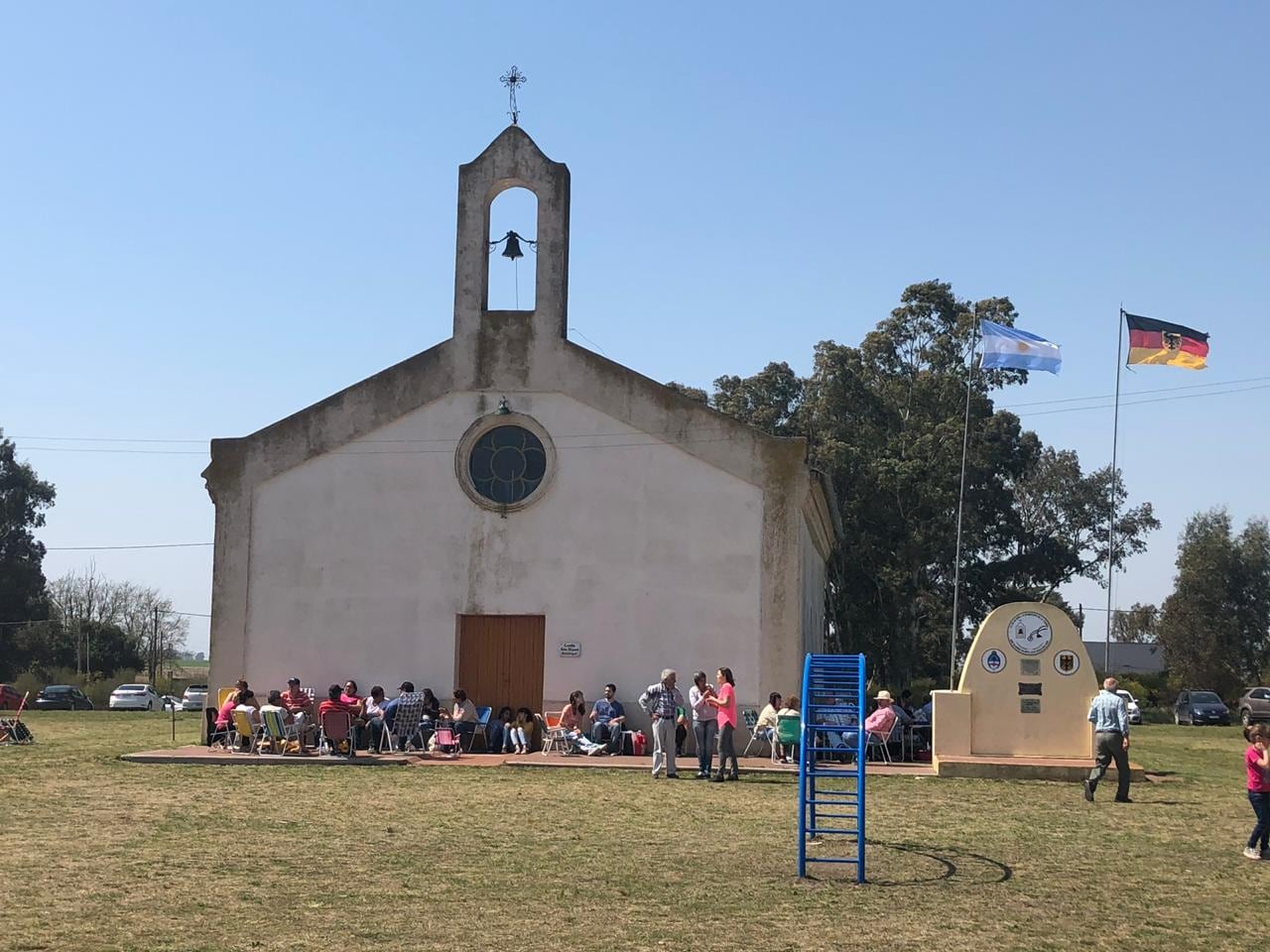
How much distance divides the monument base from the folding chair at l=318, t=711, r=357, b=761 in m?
8.40

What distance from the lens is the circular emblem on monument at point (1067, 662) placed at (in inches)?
798

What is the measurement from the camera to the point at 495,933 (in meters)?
8.83

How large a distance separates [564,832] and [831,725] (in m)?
2.95

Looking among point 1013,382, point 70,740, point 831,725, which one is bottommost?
point 70,740

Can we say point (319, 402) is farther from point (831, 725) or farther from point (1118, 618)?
point (1118, 618)

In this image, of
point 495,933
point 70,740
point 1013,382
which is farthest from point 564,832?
point 1013,382

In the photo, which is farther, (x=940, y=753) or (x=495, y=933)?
(x=940, y=753)

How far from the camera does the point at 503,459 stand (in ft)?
77.8

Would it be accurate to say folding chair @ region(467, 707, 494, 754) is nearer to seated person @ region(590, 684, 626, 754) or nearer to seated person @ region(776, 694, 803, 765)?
seated person @ region(590, 684, 626, 754)

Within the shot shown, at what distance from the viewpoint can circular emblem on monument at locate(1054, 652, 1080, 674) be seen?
798 inches

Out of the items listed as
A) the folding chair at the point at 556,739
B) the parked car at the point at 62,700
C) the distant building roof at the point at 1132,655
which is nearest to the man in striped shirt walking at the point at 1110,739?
the folding chair at the point at 556,739

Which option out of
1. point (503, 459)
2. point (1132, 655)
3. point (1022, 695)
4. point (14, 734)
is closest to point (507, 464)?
point (503, 459)

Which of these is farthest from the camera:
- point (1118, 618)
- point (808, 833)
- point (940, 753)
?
point (1118, 618)

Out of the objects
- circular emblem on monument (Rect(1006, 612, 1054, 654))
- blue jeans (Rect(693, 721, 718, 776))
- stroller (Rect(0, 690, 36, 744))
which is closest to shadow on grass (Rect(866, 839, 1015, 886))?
blue jeans (Rect(693, 721, 718, 776))
